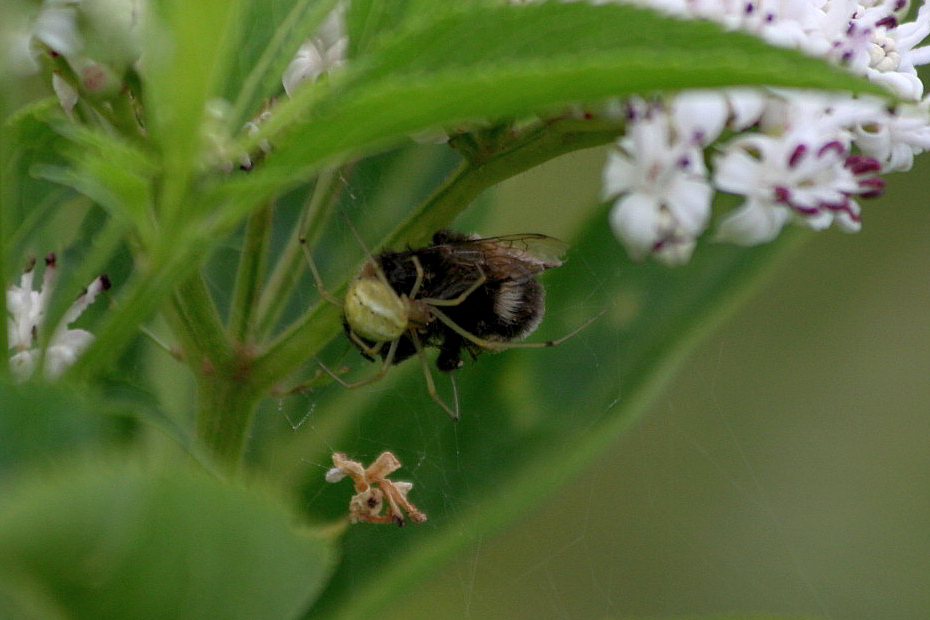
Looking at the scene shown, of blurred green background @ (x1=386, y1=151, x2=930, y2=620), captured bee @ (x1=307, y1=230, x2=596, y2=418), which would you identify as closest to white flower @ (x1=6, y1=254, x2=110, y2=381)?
captured bee @ (x1=307, y1=230, x2=596, y2=418)

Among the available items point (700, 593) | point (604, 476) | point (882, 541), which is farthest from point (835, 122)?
point (882, 541)

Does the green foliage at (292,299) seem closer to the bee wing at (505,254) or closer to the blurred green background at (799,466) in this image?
the bee wing at (505,254)

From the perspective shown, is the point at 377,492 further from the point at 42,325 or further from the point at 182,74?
the point at 182,74

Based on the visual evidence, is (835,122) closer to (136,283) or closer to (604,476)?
(136,283)

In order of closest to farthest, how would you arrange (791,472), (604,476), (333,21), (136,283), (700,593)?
(136,283), (333,21), (604,476), (700,593), (791,472)

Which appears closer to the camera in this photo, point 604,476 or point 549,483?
point 549,483

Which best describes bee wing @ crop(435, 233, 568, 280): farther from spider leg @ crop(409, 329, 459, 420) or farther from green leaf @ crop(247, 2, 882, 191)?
green leaf @ crop(247, 2, 882, 191)

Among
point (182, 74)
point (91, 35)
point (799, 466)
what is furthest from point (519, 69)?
point (799, 466)
